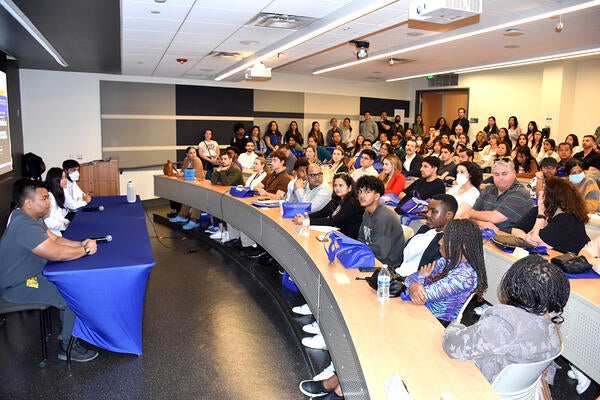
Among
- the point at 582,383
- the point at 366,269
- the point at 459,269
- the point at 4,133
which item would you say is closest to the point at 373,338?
the point at 459,269

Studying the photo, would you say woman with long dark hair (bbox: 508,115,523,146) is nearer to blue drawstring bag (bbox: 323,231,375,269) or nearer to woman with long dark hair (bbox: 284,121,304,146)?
woman with long dark hair (bbox: 284,121,304,146)

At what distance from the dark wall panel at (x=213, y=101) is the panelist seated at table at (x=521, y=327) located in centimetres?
995

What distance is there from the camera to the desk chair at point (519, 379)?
1.79 metres

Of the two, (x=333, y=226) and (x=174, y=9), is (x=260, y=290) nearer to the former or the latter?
(x=333, y=226)

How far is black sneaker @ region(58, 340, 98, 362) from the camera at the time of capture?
340 centimetres

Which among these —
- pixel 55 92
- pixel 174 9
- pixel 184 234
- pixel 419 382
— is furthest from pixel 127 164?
pixel 419 382

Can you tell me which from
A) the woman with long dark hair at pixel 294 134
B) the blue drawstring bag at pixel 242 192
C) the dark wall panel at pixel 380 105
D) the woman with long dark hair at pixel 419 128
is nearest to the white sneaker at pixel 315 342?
the blue drawstring bag at pixel 242 192

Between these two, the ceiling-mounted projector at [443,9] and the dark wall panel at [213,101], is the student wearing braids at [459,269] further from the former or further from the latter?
the dark wall panel at [213,101]

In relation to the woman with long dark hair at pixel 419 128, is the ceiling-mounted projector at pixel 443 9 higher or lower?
higher

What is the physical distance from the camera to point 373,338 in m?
2.05

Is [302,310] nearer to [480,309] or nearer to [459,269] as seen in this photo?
[480,309]

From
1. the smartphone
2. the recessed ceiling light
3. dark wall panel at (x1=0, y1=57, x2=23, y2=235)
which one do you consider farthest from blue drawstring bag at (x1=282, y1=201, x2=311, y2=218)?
dark wall panel at (x1=0, y1=57, x2=23, y2=235)

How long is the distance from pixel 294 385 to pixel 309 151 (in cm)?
553

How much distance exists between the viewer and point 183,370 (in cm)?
332
